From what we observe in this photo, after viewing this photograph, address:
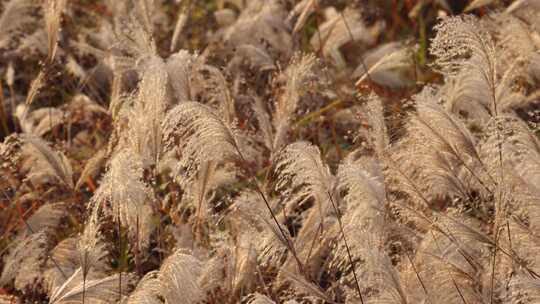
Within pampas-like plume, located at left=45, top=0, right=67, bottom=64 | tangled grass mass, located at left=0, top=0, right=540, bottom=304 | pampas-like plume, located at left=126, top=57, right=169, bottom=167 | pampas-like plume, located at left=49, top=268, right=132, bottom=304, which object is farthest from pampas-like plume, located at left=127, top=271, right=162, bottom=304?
pampas-like plume, located at left=45, top=0, right=67, bottom=64

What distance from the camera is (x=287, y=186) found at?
3352 mm

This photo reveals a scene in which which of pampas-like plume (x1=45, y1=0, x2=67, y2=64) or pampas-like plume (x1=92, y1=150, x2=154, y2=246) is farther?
pampas-like plume (x1=45, y1=0, x2=67, y2=64)

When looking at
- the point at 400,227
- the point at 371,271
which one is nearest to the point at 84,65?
the point at 400,227

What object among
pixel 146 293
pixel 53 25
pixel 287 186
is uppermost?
pixel 53 25

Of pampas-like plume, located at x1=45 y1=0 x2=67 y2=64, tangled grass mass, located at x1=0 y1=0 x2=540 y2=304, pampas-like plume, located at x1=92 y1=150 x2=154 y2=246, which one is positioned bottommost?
tangled grass mass, located at x1=0 y1=0 x2=540 y2=304

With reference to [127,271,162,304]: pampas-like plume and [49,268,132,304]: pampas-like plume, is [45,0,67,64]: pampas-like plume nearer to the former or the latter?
[49,268,132,304]: pampas-like plume

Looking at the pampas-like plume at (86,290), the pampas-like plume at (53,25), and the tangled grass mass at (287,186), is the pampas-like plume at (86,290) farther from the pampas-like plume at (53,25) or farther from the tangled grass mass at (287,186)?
the pampas-like plume at (53,25)

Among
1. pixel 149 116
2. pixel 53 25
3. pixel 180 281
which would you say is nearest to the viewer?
pixel 180 281

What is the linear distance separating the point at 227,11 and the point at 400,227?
2.37m

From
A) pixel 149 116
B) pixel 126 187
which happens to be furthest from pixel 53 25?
pixel 126 187

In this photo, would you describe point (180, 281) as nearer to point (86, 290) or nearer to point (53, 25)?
point (86, 290)

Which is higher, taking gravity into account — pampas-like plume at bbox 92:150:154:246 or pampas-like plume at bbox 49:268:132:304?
pampas-like plume at bbox 92:150:154:246

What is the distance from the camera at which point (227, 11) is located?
4812 mm

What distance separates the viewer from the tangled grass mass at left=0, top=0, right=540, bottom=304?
2.45m
